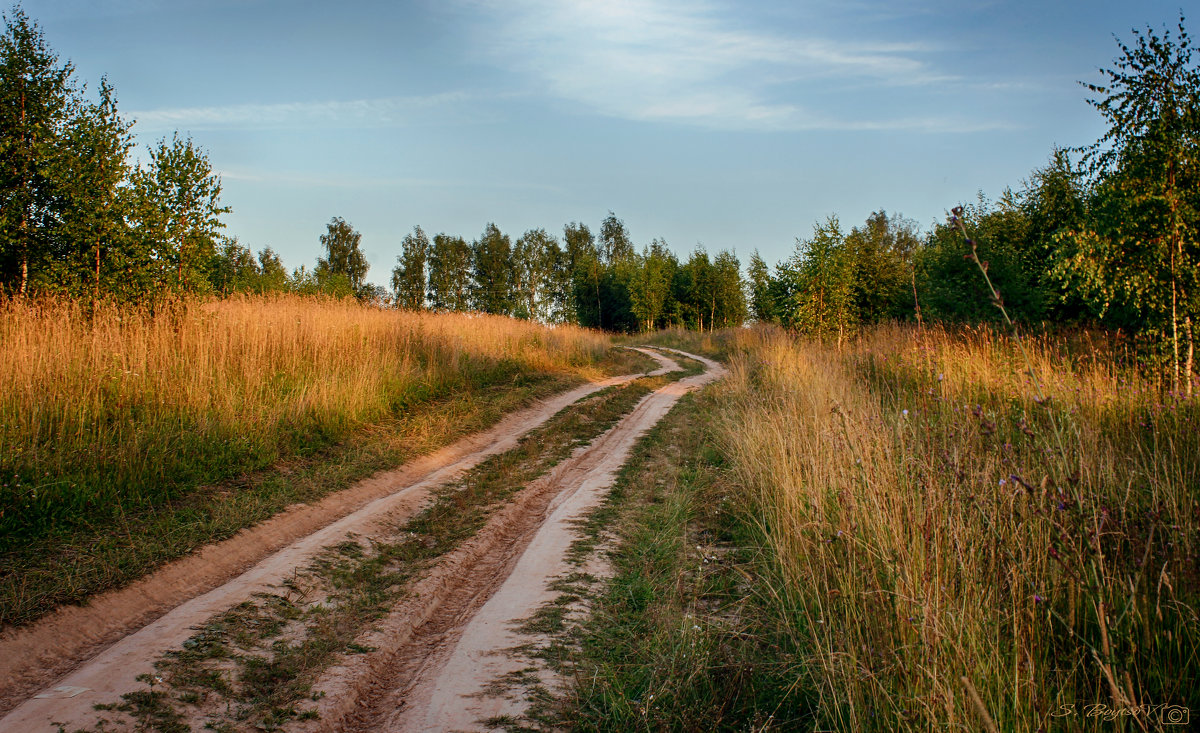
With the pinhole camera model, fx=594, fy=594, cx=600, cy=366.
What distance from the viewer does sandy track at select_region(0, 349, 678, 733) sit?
2959 millimetres

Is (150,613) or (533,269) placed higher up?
(533,269)

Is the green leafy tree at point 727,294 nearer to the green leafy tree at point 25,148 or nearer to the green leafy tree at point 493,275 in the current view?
the green leafy tree at point 493,275

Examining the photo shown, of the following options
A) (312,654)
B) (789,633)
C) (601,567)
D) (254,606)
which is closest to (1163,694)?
(789,633)

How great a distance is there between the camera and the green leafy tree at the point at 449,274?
6347cm

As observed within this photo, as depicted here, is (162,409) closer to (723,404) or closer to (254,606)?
(254,606)

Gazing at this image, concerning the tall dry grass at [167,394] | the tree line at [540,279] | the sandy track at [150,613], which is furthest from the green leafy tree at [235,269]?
the sandy track at [150,613]

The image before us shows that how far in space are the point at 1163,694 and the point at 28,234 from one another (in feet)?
55.9

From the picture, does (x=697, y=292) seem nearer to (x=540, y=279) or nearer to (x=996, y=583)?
(x=540, y=279)

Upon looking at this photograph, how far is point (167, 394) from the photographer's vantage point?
23.8 feet

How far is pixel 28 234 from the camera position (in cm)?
1183

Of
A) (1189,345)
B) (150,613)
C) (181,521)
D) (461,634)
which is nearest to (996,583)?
(461,634)

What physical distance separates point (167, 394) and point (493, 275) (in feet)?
198

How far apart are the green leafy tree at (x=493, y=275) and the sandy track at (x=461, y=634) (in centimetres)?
5979

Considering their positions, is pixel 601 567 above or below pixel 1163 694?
below
